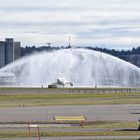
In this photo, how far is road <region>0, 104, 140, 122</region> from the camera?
61775 millimetres

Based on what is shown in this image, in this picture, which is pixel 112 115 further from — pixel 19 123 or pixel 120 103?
pixel 120 103

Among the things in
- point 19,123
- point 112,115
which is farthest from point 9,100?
point 19,123

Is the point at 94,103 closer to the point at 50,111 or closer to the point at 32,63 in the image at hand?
the point at 50,111

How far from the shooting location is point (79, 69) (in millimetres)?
175125

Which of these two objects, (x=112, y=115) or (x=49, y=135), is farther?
(x=112, y=115)

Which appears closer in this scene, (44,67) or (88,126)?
(88,126)

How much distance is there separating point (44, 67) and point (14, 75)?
11.8 m

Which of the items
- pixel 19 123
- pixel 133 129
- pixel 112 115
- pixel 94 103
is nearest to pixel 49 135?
pixel 133 129

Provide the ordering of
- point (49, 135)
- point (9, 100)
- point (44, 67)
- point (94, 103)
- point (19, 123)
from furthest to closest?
point (44, 67), point (9, 100), point (94, 103), point (19, 123), point (49, 135)

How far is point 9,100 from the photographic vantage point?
90188mm

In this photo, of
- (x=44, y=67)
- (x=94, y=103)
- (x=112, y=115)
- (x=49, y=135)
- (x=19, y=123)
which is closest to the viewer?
(x=49, y=135)

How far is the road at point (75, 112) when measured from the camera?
203 feet

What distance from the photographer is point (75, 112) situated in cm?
6919

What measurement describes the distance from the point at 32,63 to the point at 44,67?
19.0 ft
